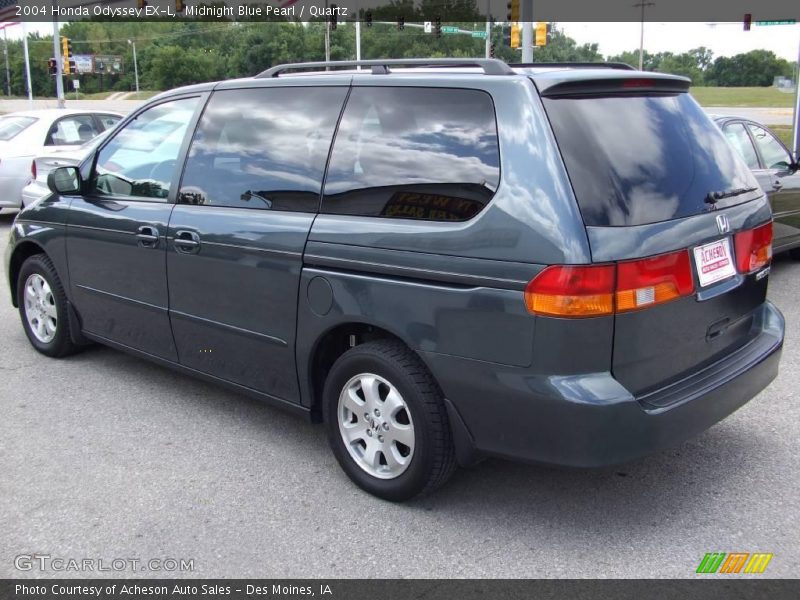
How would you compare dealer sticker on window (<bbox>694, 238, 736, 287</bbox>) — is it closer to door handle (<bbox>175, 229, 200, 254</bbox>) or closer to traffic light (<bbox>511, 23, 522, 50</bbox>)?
door handle (<bbox>175, 229, 200, 254</bbox>)

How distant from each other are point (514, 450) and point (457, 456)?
290 mm

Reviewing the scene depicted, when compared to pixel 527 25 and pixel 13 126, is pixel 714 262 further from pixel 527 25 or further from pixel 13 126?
pixel 527 25

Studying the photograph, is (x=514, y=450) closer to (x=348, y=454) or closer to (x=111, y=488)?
(x=348, y=454)

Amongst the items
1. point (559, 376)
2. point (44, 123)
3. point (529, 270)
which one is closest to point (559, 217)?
point (529, 270)

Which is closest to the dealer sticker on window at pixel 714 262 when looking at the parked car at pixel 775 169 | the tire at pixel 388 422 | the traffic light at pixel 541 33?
the tire at pixel 388 422

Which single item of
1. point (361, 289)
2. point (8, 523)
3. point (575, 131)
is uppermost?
point (575, 131)

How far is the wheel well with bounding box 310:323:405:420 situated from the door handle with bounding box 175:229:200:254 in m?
0.93

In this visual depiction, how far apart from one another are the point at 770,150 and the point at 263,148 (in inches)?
241

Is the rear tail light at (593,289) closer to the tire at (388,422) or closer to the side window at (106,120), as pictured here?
the tire at (388,422)

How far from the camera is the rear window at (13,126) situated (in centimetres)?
1160

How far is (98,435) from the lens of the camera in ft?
13.6

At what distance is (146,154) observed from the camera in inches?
179

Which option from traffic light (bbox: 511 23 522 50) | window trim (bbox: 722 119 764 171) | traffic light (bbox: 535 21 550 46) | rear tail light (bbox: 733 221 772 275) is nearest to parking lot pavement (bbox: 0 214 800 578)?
rear tail light (bbox: 733 221 772 275)

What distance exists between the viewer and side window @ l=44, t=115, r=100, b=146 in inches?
456
